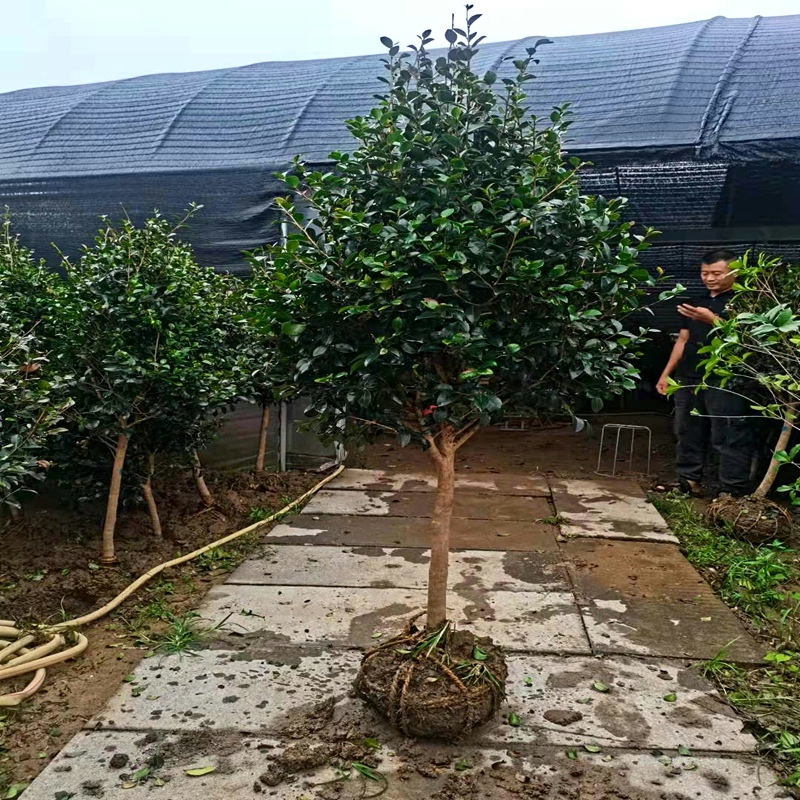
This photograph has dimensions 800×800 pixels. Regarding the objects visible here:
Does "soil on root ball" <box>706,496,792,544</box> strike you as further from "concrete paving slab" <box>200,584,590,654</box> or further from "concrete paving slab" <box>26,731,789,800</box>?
"concrete paving slab" <box>26,731,789,800</box>

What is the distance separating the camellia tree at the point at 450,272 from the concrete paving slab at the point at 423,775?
17 cm

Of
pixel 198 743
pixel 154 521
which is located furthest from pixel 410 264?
pixel 154 521

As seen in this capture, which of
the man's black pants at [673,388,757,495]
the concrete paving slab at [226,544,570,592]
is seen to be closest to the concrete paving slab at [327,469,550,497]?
the man's black pants at [673,388,757,495]

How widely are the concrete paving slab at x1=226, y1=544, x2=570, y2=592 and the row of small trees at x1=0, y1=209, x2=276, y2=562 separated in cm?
90

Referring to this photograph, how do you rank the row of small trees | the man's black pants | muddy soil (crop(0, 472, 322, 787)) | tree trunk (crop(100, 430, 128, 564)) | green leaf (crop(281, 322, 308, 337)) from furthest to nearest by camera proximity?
the man's black pants → tree trunk (crop(100, 430, 128, 564)) → the row of small trees → muddy soil (crop(0, 472, 322, 787)) → green leaf (crop(281, 322, 308, 337))

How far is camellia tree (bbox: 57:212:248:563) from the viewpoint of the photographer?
383 centimetres

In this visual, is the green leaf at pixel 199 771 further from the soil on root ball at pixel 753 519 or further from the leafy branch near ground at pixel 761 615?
the soil on root ball at pixel 753 519

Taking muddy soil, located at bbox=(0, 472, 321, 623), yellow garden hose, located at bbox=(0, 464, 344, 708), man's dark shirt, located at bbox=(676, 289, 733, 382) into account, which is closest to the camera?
yellow garden hose, located at bbox=(0, 464, 344, 708)

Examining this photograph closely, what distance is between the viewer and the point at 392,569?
423cm

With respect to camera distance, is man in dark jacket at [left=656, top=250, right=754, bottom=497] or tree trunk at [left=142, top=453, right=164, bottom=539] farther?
man in dark jacket at [left=656, top=250, right=754, bottom=497]

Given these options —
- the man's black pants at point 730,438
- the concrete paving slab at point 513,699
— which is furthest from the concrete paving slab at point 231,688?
the man's black pants at point 730,438

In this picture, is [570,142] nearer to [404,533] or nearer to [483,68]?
[483,68]

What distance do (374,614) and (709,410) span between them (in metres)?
3.41

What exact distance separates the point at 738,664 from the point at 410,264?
7.46 feet
